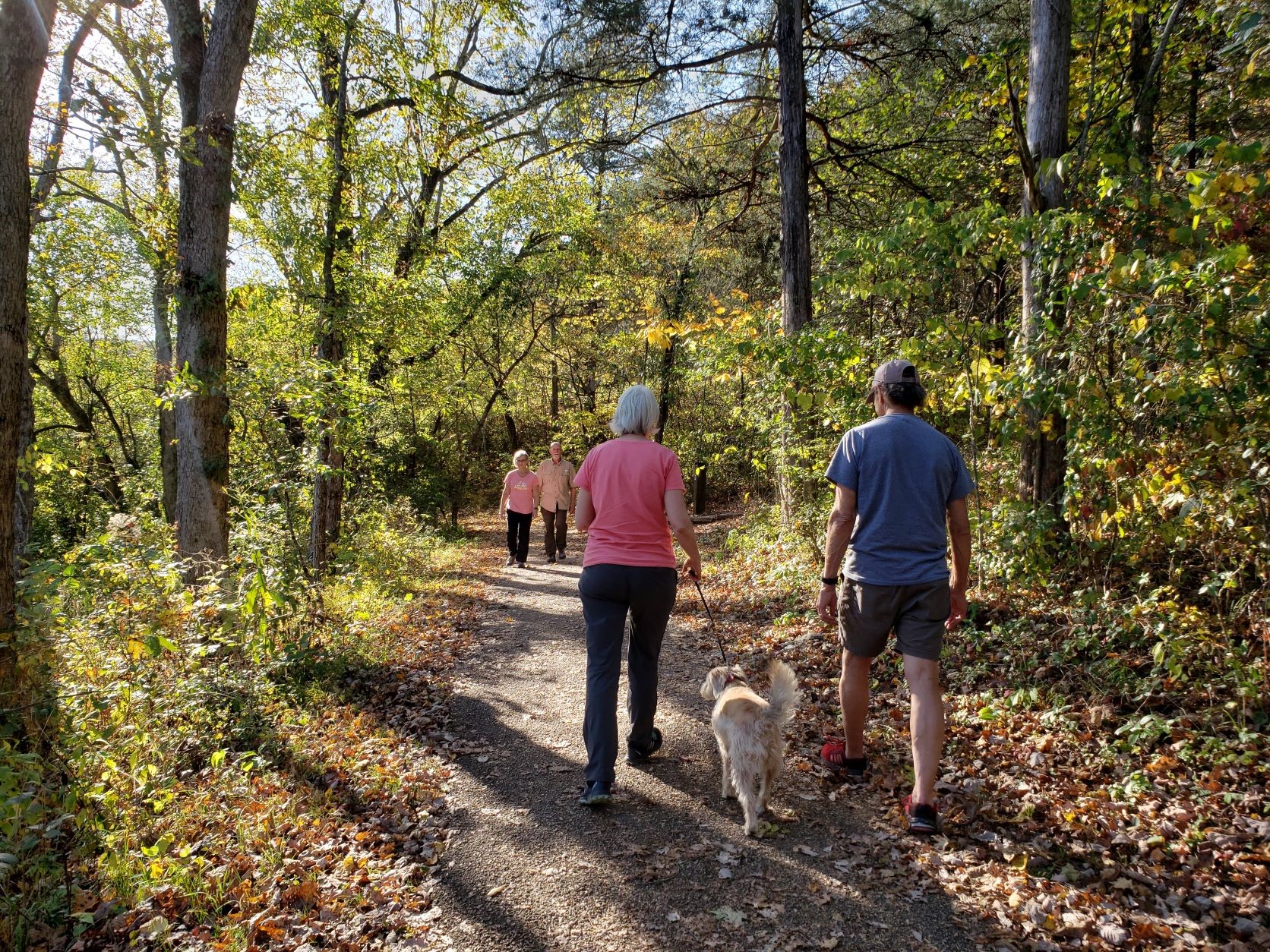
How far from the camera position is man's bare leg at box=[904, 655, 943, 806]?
3447mm

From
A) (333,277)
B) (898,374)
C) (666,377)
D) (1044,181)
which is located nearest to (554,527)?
(333,277)

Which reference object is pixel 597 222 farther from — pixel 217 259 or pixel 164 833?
pixel 164 833

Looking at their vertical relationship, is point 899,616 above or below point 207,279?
below

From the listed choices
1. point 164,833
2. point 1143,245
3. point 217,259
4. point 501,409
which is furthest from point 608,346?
point 164,833

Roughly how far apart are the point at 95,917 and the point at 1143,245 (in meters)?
6.81

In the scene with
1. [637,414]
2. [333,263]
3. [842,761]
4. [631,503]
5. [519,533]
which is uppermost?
[333,263]

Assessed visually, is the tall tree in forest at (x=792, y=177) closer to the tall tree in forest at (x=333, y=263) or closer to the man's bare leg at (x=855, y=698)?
the man's bare leg at (x=855, y=698)

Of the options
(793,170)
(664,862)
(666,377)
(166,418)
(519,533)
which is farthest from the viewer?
(666,377)

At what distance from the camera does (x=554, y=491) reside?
1239cm

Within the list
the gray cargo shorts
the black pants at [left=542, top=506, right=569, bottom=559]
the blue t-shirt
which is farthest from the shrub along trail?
the black pants at [left=542, top=506, right=569, bottom=559]

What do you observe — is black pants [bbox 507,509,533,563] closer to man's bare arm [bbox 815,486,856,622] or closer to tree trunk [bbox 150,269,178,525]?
tree trunk [bbox 150,269,178,525]

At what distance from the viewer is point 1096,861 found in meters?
3.17

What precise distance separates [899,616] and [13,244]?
220 inches

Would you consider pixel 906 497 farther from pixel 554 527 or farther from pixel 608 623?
pixel 554 527
